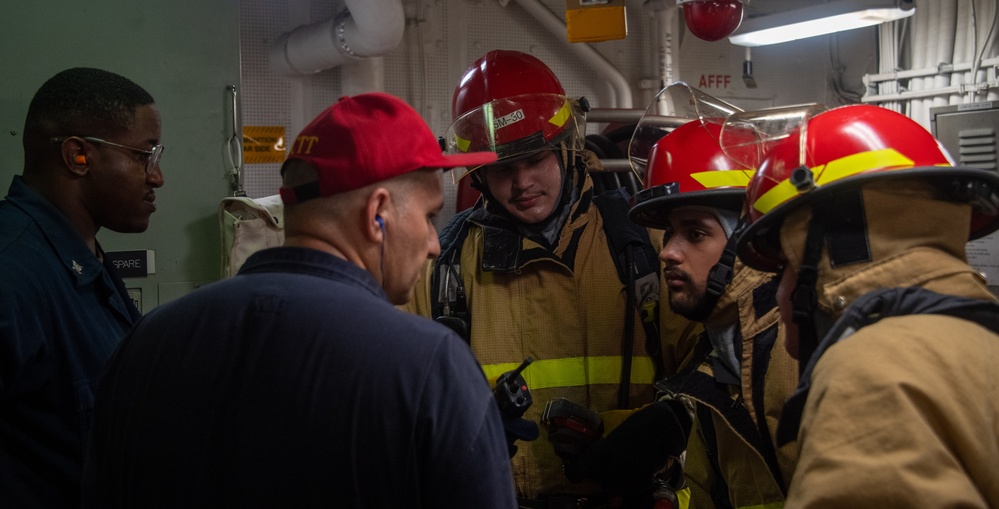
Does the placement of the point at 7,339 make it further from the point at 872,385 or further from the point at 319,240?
the point at 872,385

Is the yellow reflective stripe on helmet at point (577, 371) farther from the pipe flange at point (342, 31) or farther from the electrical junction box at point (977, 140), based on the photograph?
the electrical junction box at point (977, 140)

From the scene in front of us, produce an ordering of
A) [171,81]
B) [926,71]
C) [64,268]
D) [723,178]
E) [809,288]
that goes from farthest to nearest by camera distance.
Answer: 1. [926,71]
2. [171,81]
3. [723,178]
4. [64,268]
5. [809,288]

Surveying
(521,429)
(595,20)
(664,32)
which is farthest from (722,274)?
(664,32)

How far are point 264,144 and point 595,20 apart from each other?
244 centimetres

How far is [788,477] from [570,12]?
224 cm

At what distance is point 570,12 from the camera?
3.55 meters

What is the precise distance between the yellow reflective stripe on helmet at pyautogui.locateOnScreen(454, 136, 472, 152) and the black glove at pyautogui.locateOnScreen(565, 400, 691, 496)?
1222 mm

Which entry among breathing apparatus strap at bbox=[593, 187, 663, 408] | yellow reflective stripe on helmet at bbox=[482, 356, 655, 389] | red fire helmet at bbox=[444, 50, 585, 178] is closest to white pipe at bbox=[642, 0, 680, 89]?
red fire helmet at bbox=[444, 50, 585, 178]

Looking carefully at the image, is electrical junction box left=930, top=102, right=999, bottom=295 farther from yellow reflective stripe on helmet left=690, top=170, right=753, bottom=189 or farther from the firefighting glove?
the firefighting glove

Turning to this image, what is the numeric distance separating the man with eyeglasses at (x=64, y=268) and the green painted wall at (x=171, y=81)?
73 centimetres

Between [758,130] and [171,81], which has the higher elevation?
[171,81]

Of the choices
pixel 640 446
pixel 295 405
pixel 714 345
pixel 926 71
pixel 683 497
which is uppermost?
pixel 926 71

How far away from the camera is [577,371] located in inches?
112

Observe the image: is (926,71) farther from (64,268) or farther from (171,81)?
(64,268)
